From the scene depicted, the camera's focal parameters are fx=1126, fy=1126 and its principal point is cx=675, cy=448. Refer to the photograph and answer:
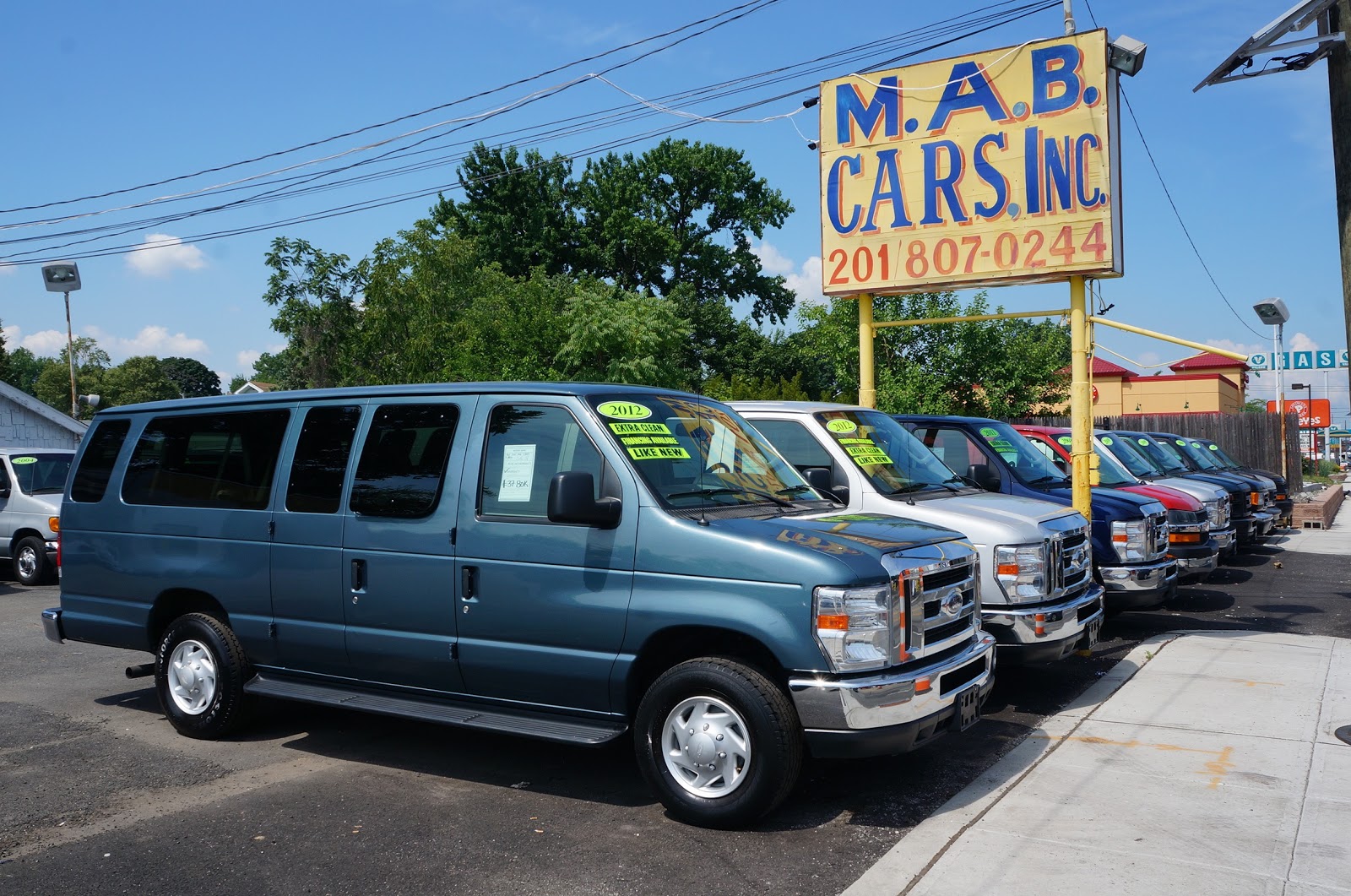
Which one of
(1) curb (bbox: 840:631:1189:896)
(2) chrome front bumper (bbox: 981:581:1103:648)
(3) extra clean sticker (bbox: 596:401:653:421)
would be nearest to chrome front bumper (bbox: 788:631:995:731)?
(1) curb (bbox: 840:631:1189:896)

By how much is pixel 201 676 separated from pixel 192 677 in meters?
0.08

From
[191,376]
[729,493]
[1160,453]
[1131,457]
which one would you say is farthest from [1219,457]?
[191,376]

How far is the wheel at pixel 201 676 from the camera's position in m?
6.83

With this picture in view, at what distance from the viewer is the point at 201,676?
23.0 feet

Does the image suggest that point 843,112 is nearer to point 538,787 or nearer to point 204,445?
point 204,445

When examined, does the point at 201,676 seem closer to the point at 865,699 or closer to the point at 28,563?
the point at 865,699

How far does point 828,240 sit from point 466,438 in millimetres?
6888

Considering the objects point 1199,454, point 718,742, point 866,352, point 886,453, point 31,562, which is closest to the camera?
point 718,742

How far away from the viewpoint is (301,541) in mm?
6555

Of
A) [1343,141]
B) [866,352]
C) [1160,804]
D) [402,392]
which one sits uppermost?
[1343,141]

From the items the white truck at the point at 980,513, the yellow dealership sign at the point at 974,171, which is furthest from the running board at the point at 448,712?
the yellow dealership sign at the point at 974,171

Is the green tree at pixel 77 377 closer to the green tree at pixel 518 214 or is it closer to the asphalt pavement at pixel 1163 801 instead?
the green tree at pixel 518 214

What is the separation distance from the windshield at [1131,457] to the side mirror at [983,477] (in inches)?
174

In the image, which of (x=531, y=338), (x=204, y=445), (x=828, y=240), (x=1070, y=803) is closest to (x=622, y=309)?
(x=531, y=338)
